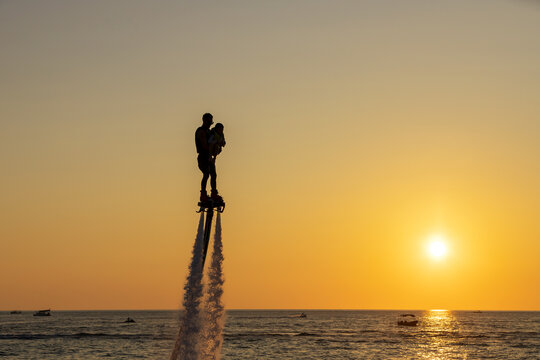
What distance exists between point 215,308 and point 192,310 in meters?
1.03

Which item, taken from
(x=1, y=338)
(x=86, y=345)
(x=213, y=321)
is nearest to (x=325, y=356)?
(x=86, y=345)

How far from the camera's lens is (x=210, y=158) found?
87.7 feet

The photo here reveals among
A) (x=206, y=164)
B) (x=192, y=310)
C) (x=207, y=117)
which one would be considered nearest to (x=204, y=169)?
(x=206, y=164)

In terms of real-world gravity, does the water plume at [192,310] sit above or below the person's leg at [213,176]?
below

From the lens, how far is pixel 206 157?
2675cm

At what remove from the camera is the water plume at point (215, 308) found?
91.2 feet

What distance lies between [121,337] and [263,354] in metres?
54.2

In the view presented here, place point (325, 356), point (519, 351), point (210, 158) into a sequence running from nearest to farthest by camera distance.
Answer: point (210, 158) → point (325, 356) → point (519, 351)

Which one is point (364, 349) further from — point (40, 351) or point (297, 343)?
point (40, 351)

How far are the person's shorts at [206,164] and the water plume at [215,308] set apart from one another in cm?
189

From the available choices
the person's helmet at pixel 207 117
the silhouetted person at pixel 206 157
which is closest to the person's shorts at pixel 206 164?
the silhouetted person at pixel 206 157

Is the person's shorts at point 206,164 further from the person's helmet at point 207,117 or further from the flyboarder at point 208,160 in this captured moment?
the person's helmet at point 207,117

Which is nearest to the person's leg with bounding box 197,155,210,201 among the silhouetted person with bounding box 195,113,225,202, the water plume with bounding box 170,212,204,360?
the silhouetted person with bounding box 195,113,225,202

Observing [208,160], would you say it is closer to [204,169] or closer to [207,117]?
[204,169]
